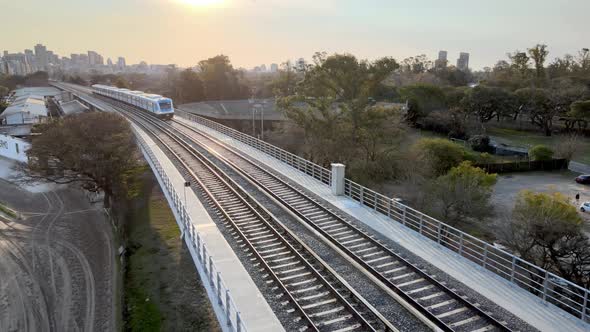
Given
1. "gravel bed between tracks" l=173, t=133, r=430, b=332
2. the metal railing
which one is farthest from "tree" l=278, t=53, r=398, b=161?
"gravel bed between tracks" l=173, t=133, r=430, b=332

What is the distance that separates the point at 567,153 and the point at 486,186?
25.0 metres

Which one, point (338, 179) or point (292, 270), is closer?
point (292, 270)

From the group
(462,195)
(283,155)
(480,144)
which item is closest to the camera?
(462,195)

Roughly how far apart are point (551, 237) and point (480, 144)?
33194 millimetres

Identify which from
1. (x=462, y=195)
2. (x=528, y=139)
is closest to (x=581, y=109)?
(x=528, y=139)

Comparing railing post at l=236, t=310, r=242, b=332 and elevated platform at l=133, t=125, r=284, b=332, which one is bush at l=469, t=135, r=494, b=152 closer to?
elevated platform at l=133, t=125, r=284, b=332

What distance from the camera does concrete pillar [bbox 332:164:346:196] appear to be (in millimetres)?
18781

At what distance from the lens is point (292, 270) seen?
1226 centimetres

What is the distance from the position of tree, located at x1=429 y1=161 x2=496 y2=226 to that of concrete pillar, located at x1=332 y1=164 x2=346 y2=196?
6201 mm

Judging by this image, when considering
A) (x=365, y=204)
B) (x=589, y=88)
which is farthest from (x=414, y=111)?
(x=365, y=204)

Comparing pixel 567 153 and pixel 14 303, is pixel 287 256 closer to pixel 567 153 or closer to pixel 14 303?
pixel 14 303

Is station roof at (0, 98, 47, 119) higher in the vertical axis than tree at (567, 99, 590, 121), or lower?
lower

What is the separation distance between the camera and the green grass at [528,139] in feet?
151

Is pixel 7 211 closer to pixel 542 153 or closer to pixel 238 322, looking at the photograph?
pixel 238 322
